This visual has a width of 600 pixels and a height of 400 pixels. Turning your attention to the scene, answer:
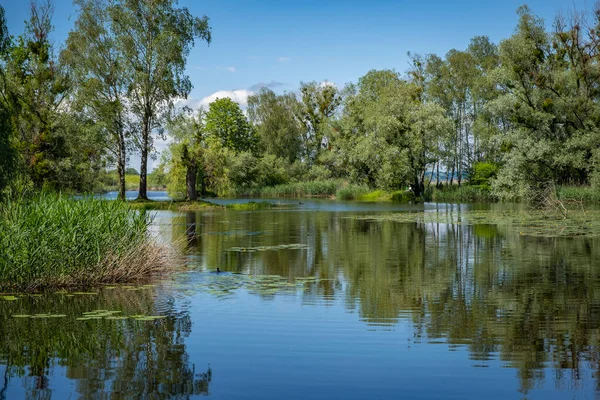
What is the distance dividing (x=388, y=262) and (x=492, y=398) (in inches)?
480

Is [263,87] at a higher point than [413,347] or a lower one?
higher

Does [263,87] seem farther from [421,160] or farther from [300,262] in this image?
[300,262]

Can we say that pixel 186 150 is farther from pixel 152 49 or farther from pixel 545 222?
pixel 545 222

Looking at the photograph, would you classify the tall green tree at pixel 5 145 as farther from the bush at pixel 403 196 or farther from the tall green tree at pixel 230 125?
the tall green tree at pixel 230 125

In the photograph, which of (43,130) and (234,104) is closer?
(43,130)

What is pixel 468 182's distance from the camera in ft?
244

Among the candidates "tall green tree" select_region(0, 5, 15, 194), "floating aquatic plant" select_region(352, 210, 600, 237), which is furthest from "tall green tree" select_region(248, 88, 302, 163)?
"tall green tree" select_region(0, 5, 15, 194)

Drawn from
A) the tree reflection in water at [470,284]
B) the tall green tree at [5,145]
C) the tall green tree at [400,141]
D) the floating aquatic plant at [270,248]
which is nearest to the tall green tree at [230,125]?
the tall green tree at [400,141]

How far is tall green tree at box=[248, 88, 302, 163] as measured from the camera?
98.9m

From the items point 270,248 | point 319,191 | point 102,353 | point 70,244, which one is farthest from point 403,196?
point 102,353

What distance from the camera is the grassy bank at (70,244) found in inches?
506

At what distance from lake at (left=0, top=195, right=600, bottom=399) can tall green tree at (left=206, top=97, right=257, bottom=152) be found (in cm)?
7722

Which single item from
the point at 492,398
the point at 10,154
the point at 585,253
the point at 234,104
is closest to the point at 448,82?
the point at 234,104

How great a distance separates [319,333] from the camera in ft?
32.2
